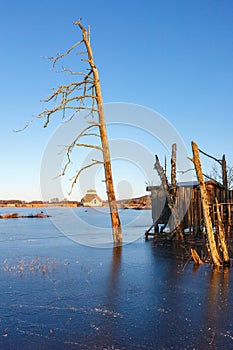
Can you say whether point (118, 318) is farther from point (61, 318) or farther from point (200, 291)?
point (200, 291)

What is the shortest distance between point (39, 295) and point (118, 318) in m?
2.46

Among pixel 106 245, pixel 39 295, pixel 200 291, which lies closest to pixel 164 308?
pixel 200 291

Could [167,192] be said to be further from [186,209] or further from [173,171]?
[186,209]

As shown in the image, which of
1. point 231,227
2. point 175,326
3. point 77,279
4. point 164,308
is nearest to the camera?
point 175,326

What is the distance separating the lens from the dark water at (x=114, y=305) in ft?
17.4

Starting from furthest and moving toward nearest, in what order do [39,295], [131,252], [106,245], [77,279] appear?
[106,245], [131,252], [77,279], [39,295]

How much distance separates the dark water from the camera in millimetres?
5289

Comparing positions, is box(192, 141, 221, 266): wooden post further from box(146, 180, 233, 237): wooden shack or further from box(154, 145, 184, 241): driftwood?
box(146, 180, 233, 237): wooden shack

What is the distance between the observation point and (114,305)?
275 inches

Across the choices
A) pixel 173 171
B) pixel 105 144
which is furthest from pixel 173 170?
pixel 105 144

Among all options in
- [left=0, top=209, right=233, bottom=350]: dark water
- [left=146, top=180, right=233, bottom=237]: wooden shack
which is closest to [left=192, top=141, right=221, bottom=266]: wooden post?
[left=0, top=209, right=233, bottom=350]: dark water

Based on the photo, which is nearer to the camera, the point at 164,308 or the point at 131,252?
the point at 164,308

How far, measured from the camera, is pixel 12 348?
4988 millimetres

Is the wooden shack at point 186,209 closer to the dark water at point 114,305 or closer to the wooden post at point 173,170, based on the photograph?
the wooden post at point 173,170
